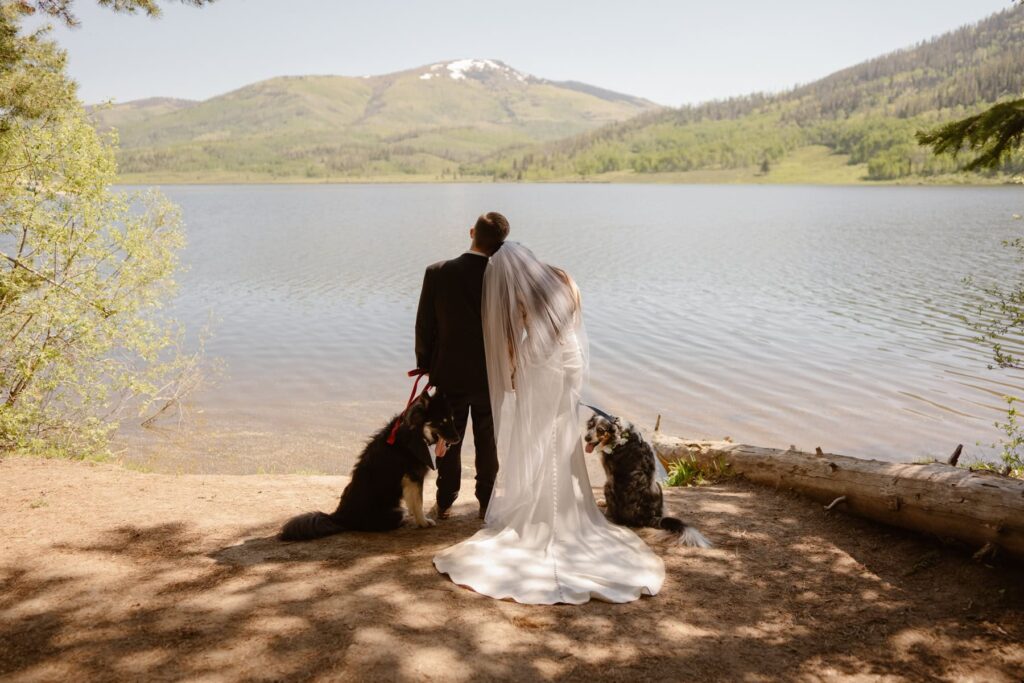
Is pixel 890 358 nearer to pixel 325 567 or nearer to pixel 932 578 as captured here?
pixel 932 578

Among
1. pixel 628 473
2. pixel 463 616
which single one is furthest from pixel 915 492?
A: pixel 463 616

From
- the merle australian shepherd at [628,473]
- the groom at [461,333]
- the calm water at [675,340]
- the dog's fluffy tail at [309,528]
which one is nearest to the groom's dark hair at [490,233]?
the groom at [461,333]

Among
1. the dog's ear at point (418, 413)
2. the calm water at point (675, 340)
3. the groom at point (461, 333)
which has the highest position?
the groom at point (461, 333)

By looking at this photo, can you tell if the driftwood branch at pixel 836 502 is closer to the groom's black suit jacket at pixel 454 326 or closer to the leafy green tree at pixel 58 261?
the groom's black suit jacket at pixel 454 326

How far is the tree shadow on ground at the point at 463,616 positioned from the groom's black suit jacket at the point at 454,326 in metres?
1.43

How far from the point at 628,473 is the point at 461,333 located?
1.98 metres

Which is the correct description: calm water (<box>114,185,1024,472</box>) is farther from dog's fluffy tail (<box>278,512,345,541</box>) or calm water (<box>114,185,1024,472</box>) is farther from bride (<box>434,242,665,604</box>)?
bride (<box>434,242,665,604</box>)

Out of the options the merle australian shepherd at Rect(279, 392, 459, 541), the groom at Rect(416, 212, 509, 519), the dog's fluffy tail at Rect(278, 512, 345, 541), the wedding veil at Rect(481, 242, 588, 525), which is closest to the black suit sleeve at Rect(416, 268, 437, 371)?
the groom at Rect(416, 212, 509, 519)

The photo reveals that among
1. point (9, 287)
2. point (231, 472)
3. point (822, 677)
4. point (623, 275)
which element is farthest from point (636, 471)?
point (623, 275)

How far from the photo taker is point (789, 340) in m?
20.8

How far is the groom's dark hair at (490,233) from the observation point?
19.1 feet

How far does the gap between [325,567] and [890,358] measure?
18190mm

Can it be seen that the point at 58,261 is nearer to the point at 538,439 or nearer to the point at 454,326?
A: the point at 454,326

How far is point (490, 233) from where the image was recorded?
5.81 metres
